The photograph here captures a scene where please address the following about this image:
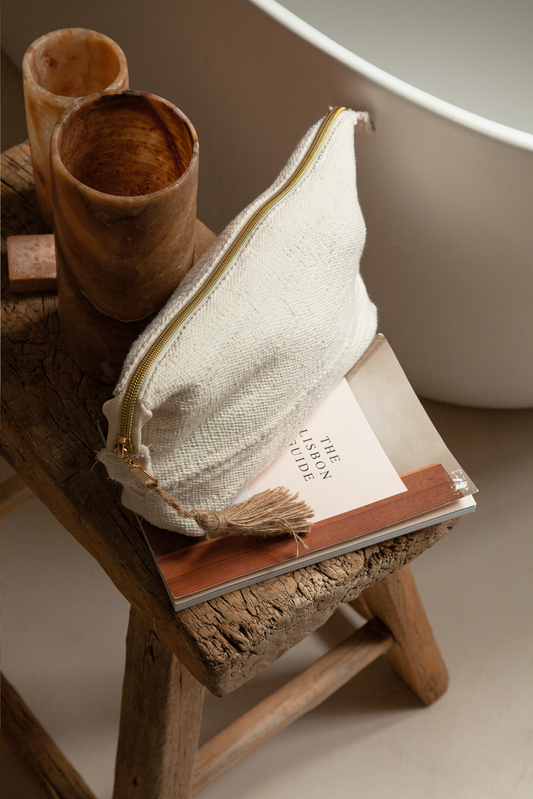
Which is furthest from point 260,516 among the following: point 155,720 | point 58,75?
point 58,75

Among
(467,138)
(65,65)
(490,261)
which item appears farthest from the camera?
(490,261)

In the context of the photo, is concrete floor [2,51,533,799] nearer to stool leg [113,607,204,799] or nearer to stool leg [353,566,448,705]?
stool leg [353,566,448,705]

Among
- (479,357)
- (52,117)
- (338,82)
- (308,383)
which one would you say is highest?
(52,117)

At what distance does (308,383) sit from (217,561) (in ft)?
0.55

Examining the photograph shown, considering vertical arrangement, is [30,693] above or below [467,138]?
below

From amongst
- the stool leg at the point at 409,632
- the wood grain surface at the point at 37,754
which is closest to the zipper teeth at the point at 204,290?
the stool leg at the point at 409,632

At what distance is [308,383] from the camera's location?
61 cm

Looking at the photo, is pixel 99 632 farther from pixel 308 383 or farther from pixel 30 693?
pixel 308 383

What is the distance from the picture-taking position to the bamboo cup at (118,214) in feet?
1.64

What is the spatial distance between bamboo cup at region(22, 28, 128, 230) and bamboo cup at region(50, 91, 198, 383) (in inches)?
2.6

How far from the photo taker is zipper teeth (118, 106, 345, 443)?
484 millimetres

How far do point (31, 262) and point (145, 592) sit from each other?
33 centimetres

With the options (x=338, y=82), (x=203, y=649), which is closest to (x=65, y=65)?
(x=338, y=82)

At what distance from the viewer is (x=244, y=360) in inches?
21.1
